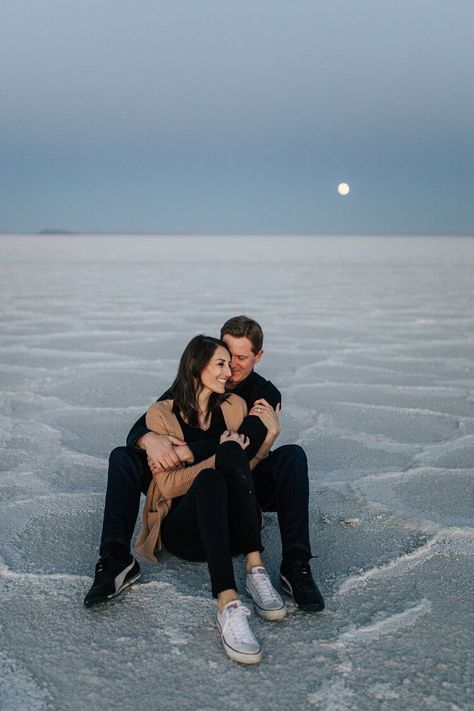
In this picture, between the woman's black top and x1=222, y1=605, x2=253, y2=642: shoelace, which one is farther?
the woman's black top

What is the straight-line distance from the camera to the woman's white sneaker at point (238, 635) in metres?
1.54

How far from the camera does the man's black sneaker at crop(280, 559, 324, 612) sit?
1.75 meters

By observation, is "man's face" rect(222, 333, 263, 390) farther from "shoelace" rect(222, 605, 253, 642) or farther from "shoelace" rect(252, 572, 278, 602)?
"shoelace" rect(222, 605, 253, 642)

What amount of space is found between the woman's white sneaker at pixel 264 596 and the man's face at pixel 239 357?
0.57 metres

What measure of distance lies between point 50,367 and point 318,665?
144 inches

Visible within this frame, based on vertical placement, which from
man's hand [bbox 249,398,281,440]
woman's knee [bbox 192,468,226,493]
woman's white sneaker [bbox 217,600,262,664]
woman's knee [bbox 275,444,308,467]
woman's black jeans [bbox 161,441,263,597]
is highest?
man's hand [bbox 249,398,281,440]

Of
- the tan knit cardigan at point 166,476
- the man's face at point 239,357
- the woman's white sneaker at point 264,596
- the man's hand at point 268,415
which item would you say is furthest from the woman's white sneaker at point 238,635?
the man's face at point 239,357

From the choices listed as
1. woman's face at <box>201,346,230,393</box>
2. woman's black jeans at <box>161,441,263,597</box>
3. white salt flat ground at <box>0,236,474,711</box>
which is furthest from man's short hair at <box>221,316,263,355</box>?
white salt flat ground at <box>0,236,474,711</box>

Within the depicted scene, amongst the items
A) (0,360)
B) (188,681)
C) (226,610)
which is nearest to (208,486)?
(226,610)

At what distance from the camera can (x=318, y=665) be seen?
155cm

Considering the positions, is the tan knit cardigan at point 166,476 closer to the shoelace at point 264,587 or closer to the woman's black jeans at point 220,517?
the woman's black jeans at point 220,517

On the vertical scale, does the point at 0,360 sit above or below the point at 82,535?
above

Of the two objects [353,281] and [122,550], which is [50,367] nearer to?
[122,550]

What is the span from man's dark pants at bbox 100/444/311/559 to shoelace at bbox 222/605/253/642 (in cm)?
27
